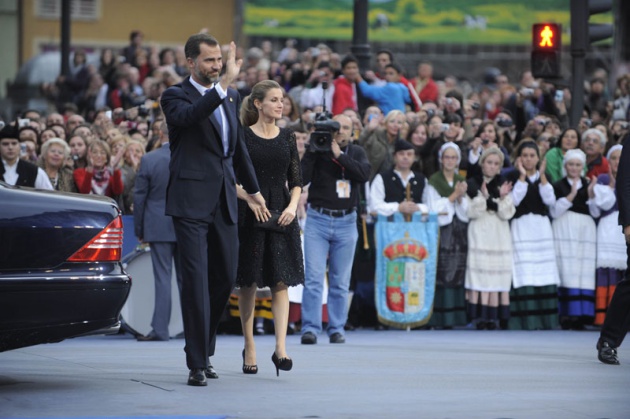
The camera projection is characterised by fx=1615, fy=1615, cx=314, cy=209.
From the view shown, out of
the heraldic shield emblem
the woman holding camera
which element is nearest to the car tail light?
the heraldic shield emblem

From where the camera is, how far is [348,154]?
14914 mm

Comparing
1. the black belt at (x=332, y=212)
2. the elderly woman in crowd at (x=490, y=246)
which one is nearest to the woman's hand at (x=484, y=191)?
the elderly woman in crowd at (x=490, y=246)

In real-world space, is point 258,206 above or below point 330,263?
above

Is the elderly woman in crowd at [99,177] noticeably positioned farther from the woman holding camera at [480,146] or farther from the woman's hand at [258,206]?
the woman's hand at [258,206]

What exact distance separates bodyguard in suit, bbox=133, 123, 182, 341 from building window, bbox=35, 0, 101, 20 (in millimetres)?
31769

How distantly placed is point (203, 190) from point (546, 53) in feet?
30.6

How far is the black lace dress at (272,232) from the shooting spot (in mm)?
Result: 11273

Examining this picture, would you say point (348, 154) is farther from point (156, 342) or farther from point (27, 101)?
point (27, 101)

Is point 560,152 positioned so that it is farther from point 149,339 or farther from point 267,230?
point 267,230

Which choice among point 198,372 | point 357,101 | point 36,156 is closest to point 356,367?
point 198,372

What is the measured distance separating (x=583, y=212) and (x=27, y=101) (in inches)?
860

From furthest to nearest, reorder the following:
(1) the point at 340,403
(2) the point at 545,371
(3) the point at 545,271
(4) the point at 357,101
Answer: (4) the point at 357,101 < (3) the point at 545,271 < (2) the point at 545,371 < (1) the point at 340,403

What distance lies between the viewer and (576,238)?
1706 cm

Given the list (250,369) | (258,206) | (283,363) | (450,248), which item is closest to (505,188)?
(450,248)
